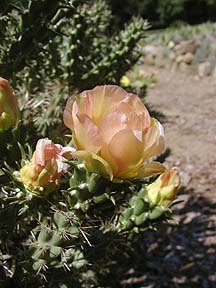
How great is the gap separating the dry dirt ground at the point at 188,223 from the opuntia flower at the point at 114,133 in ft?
5.81

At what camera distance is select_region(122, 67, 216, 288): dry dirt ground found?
3048 mm

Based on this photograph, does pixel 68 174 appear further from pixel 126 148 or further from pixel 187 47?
pixel 187 47

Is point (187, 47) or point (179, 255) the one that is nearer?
point (179, 255)

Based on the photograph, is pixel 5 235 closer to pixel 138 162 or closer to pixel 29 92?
pixel 138 162

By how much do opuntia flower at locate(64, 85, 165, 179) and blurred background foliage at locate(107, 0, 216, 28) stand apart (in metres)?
12.5

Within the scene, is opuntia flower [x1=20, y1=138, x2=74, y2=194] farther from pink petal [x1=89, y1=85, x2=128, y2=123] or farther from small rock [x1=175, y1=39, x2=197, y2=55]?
small rock [x1=175, y1=39, x2=197, y2=55]

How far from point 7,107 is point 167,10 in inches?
537

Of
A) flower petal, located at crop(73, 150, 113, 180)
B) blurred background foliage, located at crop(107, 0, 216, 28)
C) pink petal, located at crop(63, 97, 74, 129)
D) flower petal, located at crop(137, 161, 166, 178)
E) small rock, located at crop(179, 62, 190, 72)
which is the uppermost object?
pink petal, located at crop(63, 97, 74, 129)

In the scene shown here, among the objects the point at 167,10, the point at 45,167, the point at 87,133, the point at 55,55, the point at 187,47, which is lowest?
the point at 167,10

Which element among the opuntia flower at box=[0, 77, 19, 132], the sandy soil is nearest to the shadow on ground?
the sandy soil

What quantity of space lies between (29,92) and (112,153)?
1.73 metres

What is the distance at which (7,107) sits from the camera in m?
1.37

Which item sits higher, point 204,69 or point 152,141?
point 152,141

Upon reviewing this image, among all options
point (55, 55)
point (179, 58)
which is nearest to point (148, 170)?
point (55, 55)
